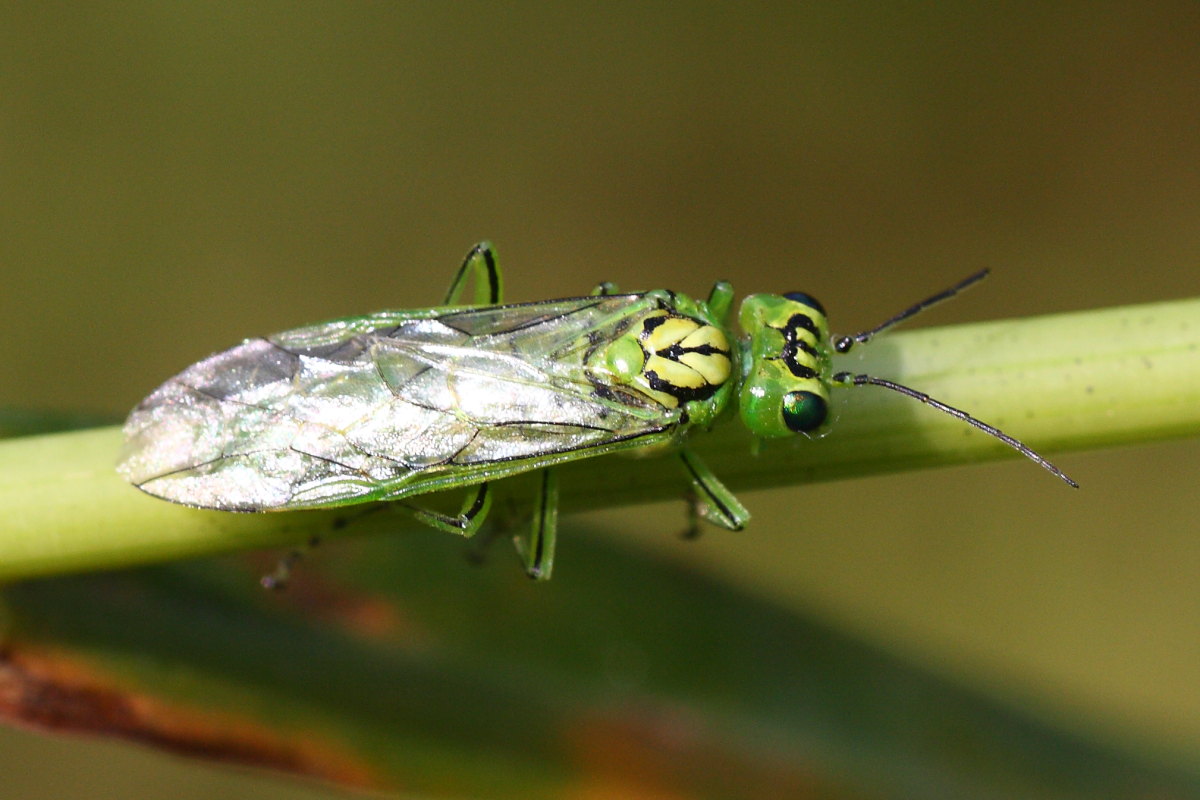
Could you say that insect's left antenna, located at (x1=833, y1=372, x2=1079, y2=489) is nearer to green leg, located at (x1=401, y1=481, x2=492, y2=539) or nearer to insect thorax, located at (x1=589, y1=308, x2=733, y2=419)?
insect thorax, located at (x1=589, y1=308, x2=733, y2=419)

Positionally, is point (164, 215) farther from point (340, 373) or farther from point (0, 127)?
point (340, 373)

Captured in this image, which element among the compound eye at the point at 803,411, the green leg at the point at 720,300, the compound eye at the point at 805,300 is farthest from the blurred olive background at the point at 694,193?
the compound eye at the point at 803,411

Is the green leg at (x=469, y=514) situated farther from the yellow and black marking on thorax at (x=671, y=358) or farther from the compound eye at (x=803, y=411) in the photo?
the compound eye at (x=803, y=411)

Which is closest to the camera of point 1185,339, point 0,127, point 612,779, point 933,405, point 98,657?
point 1185,339

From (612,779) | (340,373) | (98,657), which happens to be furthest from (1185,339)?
(98,657)

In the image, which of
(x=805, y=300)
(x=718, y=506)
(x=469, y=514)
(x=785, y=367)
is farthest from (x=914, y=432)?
(x=805, y=300)

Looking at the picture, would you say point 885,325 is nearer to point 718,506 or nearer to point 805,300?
point 805,300
